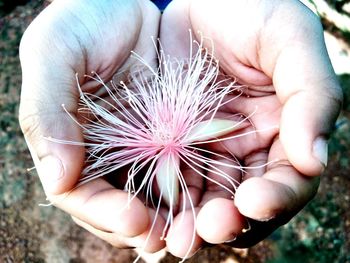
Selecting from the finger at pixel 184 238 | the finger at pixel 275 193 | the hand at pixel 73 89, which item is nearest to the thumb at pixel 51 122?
the hand at pixel 73 89

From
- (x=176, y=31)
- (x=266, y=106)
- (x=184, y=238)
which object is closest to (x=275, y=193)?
(x=184, y=238)

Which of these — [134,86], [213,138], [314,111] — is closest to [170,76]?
[134,86]

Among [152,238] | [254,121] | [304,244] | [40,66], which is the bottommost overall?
[304,244]

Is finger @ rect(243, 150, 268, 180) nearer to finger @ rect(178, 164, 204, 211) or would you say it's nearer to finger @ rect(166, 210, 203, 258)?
finger @ rect(178, 164, 204, 211)

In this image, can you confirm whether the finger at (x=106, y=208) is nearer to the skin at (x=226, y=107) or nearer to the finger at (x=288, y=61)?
the skin at (x=226, y=107)

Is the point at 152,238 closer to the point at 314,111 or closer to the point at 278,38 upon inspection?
the point at 314,111
